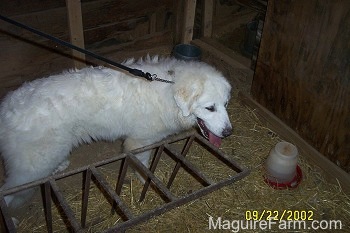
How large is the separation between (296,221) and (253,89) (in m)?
2.10

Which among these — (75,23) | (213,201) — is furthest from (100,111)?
(75,23)

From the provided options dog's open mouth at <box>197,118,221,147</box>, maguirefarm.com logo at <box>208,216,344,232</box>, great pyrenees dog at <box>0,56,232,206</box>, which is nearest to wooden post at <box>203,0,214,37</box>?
great pyrenees dog at <box>0,56,232,206</box>

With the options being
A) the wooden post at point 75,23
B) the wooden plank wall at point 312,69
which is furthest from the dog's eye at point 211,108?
the wooden post at point 75,23

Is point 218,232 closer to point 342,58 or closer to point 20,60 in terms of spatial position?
point 342,58

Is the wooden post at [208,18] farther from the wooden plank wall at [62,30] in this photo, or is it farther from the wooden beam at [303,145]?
the wooden beam at [303,145]

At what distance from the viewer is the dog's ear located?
2951 mm

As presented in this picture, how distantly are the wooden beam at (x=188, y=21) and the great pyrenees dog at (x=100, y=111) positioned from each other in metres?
2.27

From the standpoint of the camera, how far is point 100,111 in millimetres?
3141

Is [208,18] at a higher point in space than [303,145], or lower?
higher

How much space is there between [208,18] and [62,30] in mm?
2677

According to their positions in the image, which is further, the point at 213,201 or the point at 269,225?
the point at 213,201

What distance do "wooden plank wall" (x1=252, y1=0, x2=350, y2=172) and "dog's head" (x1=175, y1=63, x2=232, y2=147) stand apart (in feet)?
3.86

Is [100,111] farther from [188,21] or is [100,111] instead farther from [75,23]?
[188,21]

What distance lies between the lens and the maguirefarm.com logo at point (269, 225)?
3111 millimetres
